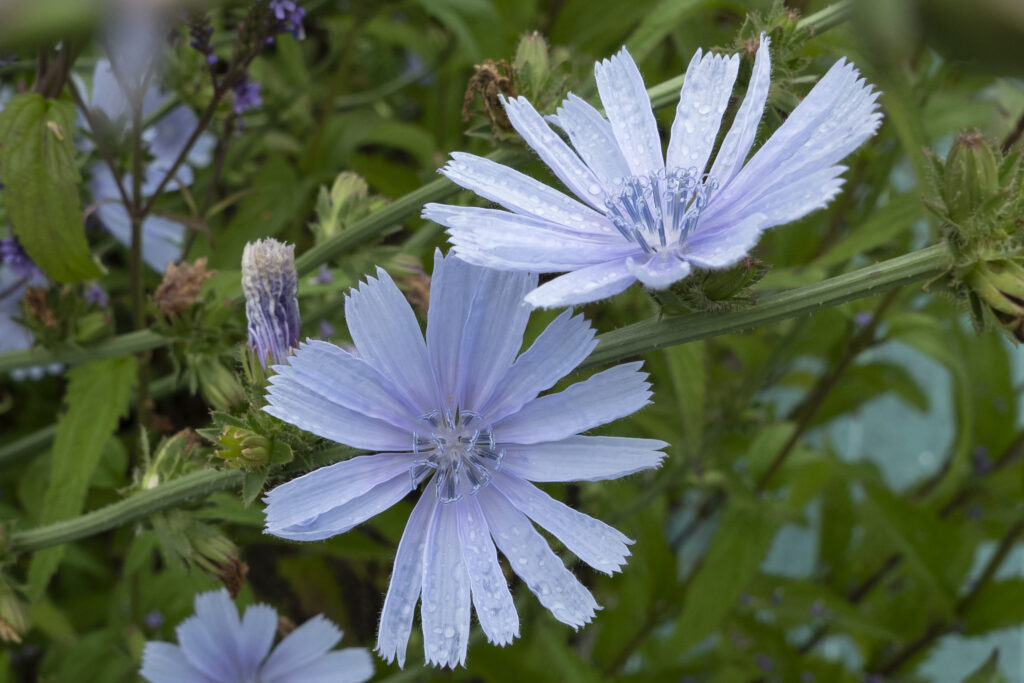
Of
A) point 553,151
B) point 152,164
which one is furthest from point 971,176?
point 152,164

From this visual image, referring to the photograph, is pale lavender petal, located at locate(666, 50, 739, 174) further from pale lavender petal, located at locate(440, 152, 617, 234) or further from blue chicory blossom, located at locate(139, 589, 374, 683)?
blue chicory blossom, located at locate(139, 589, 374, 683)

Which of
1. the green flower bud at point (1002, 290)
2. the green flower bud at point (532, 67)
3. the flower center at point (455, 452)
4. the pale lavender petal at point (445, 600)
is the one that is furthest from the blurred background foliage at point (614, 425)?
the green flower bud at point (1002, 290)

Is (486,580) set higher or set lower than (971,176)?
lower

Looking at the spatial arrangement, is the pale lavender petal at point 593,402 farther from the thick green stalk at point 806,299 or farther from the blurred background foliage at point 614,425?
the blurred background foliage at point 614,425

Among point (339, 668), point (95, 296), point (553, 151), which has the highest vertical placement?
point (95, 296)

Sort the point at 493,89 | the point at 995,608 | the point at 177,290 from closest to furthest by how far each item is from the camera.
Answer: the point at 493,89 < the point at 177,290 < the point at 995,608

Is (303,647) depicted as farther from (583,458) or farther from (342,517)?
(583,458)

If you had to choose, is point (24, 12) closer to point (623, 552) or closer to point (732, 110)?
point (623, 552)
